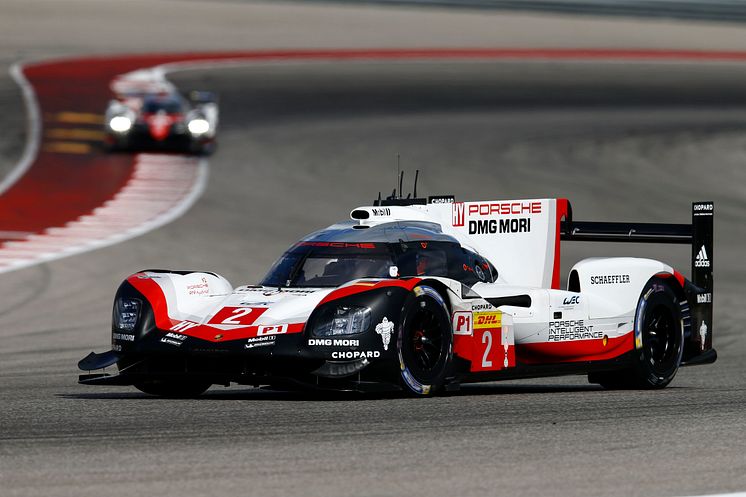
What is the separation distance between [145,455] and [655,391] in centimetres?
502

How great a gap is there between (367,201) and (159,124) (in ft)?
19.4

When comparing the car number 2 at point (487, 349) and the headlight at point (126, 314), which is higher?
the headlight at point (126, 314)

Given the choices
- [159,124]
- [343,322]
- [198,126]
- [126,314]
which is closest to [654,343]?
[343,322]

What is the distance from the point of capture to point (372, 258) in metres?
10.5

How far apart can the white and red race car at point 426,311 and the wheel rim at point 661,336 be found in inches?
0.4

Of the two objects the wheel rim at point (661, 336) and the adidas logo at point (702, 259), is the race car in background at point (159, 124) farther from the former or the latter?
the wheel rim at point (661, 336)

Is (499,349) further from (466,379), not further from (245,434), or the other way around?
(245,434)

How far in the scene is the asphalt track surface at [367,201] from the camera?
273 inches

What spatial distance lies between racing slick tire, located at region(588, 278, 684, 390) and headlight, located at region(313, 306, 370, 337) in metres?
2.80

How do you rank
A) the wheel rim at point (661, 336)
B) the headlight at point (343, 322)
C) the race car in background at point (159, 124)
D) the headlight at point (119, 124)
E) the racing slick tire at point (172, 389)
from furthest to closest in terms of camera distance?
the race car in background at point (159, 124) → the headlight at point (119, 124) → the wheel rim at point (661, 336) → the racing slick tire at point (172, 389) → the headlight at point (343, 322)

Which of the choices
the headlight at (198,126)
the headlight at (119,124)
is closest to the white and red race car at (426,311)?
the headlight at (198,126)

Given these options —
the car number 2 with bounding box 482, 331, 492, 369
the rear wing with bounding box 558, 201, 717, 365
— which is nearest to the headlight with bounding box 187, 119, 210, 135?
the rear wing with bounding box 558, 201, 717, 365

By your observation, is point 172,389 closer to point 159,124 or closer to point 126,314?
point 126,314

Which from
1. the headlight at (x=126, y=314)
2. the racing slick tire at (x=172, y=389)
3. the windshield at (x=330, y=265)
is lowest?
the racing slick tire at (x=172, y=389)
